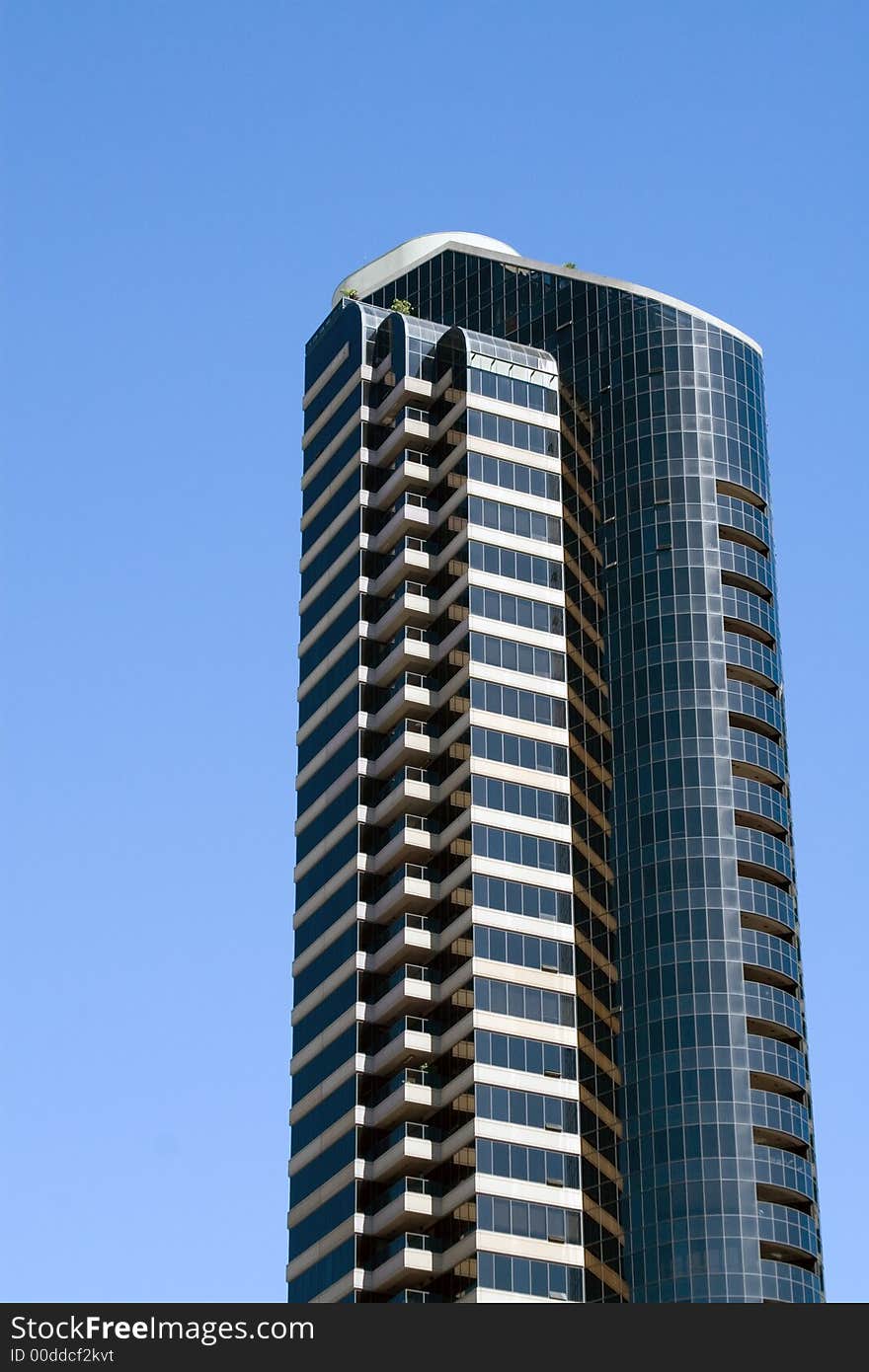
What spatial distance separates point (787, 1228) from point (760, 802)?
29.2 metres

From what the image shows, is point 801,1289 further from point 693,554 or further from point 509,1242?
point 693,554

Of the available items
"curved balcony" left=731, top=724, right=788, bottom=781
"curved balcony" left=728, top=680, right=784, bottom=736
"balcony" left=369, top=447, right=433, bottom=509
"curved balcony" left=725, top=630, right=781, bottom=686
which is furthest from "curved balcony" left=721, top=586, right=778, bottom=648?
"balcony" left=369, top=447, right=433, bottom=509

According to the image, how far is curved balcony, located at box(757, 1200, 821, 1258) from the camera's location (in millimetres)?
139875

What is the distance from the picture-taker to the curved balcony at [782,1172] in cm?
14200

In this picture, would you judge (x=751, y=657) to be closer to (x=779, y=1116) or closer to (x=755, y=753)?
(x=755, y=753)

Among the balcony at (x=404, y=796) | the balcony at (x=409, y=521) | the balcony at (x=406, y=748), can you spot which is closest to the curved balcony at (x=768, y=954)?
the balcony at (x=404, y=796)

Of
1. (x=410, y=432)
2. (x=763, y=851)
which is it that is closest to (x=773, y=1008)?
(x=763, y=851)

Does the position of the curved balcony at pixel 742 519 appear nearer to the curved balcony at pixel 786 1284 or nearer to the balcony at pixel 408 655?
the balcony at pixel 408 655

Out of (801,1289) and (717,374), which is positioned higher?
(717,374)

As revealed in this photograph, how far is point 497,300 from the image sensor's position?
179000mm

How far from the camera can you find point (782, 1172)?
143 meters

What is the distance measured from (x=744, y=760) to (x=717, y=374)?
30.7 metres

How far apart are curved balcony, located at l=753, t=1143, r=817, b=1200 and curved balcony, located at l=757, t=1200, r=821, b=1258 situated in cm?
125

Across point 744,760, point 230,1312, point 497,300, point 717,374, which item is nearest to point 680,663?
point 744,760
